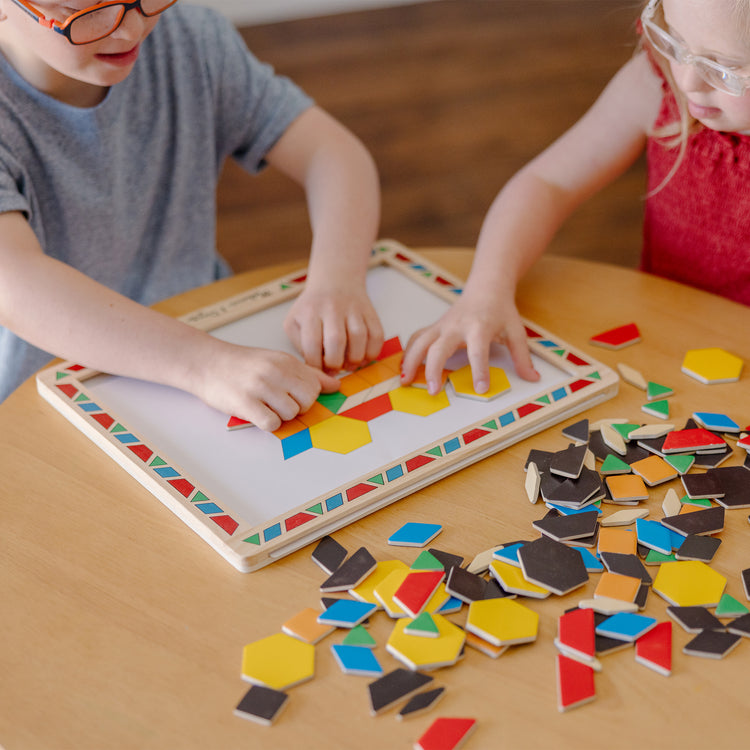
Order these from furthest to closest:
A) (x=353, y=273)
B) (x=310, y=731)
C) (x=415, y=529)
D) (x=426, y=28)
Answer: (x=426, y=28), (x=353, y=273), (x=415, y=529), (x=310, y=731)

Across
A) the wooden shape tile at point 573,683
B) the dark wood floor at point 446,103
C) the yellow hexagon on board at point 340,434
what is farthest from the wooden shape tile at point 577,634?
the dark wood floor at point 446,103

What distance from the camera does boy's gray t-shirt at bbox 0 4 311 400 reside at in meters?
0.96

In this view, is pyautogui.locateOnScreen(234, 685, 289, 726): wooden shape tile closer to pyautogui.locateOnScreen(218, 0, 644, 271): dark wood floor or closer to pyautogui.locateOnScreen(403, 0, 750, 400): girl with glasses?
pyautogui.locateOnScreen(403, 0, 750, 400): girl with glasses

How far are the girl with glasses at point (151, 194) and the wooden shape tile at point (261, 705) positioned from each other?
24 centimetres

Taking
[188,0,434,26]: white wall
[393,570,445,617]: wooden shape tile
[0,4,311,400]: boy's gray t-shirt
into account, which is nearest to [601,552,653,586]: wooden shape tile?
[393,570,445,617]: wooden shape tile

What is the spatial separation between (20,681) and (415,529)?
28 cm

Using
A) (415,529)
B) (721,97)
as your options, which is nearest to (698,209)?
(721,97)

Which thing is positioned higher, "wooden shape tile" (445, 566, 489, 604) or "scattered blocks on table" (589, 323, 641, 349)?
"scattered blocks on table" (589, 323, 641, 349)

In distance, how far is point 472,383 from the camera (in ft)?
2.56

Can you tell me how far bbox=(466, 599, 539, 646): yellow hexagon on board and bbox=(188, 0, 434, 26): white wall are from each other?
293cm

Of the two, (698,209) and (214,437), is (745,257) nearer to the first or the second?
(698,209)

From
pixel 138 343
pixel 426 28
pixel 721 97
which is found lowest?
pixel 426 28

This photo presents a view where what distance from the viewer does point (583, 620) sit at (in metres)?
0.57

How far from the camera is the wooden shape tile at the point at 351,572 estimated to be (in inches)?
23.5
